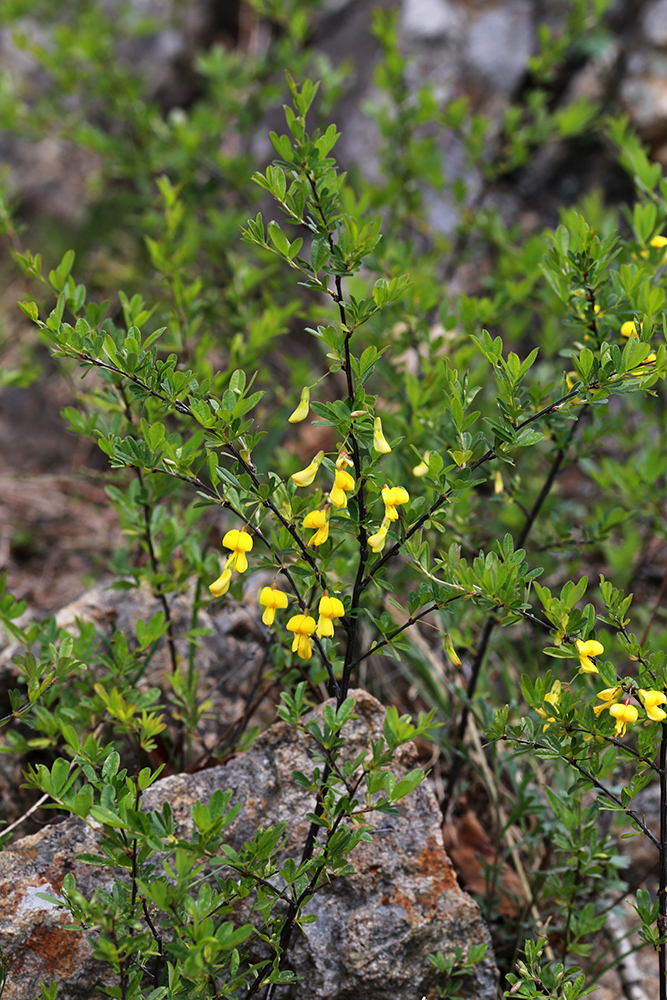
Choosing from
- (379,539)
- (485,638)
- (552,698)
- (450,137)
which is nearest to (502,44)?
(450,137)

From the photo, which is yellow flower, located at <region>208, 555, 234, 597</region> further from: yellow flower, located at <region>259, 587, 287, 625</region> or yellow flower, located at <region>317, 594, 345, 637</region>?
yellow flower, located at <region>317, 594, 345, 637</region>

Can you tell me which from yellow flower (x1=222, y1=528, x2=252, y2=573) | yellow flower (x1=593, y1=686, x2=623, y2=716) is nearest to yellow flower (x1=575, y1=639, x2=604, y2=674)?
yellow flower (x1=593, y1=686, x2=623, y2=716)

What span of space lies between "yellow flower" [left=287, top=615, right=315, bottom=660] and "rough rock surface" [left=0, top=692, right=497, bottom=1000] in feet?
1.10

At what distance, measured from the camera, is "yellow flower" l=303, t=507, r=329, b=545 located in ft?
4.14

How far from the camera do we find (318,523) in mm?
1265

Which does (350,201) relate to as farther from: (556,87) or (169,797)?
(556,87)

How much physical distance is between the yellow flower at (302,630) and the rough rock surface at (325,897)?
0.34 metres

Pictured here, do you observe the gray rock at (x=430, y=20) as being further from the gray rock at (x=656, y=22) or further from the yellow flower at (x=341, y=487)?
the yellow flower at (x=341, y=487)

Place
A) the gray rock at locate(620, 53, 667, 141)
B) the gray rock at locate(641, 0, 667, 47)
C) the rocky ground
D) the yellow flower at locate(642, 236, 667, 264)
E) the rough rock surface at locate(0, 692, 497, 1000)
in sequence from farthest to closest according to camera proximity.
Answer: the gray rock at locate(641, 0, 667, 47) < the gray rock at locate(620, 53, 667, 141) < the rocky ground < the yellow flower at locate(642, 236, 667, 264) < the rough rock surface at locate(0, 692, 497, 1000)

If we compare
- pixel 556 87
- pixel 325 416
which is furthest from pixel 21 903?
pixel 556 87

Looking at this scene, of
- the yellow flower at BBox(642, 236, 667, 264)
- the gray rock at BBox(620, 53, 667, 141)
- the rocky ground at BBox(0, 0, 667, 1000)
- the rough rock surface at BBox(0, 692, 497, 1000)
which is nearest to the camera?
the rough rock surface at BBox(0, 692, 497, 1000)

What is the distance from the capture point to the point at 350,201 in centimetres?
237

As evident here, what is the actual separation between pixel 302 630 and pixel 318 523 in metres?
0.19

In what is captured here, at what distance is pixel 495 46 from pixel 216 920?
4170mm
